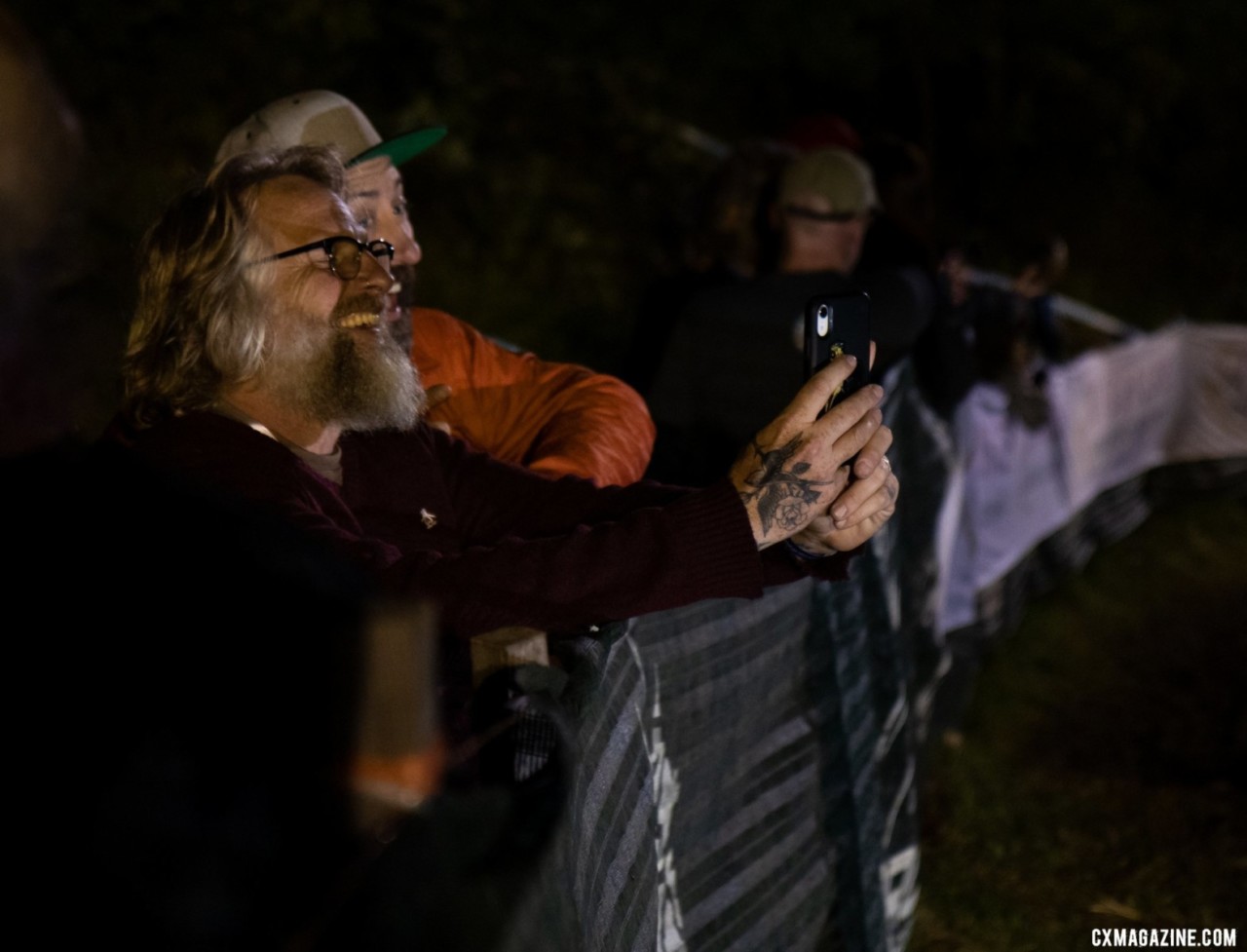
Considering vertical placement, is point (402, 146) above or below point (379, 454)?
above

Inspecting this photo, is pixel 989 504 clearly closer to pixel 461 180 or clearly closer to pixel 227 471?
pixel 227 471

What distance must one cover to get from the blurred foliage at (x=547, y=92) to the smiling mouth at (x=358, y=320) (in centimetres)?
334

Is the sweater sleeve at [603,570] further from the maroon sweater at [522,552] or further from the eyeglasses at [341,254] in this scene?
the eyeglasses at [341,254]

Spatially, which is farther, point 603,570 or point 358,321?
point 358,321

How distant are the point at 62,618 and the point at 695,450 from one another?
150 inches

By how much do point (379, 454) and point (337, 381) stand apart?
0.22 metres

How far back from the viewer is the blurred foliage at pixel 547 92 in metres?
10.9

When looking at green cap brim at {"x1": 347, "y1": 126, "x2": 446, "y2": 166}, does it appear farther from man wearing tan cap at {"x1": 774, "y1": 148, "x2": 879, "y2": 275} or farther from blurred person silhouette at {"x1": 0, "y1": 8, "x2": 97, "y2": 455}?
blurred person silhouette at {"x1": 0, "y1": 8, "x2": 97, "y2": 455}

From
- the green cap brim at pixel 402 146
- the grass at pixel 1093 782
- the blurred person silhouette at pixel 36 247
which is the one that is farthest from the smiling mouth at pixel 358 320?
the grass at pixel 1093 782

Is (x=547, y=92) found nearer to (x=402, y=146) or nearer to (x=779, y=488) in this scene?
(x=402, y=146)

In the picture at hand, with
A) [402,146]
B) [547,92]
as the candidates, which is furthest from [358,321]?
[547,92]

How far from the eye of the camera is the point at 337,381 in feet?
9.04

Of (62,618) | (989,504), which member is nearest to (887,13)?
(989,504)

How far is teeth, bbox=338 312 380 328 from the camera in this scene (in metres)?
2.85
